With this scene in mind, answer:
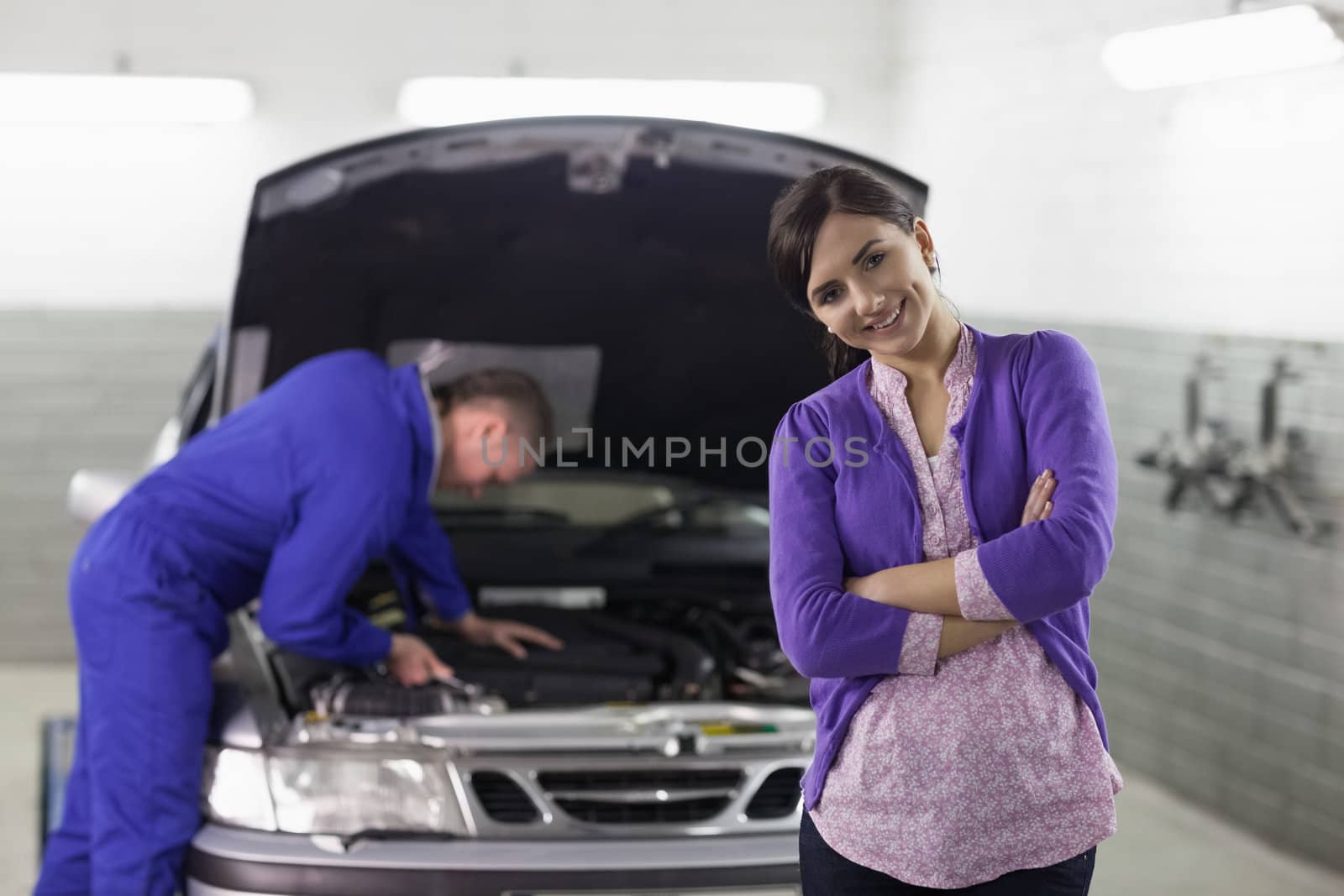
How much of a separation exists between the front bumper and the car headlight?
34 millimetres

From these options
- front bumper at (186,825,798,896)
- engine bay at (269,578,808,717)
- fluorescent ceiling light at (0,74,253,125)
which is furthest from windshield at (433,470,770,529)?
fluorescent ceiling light at (0,74,253,125)

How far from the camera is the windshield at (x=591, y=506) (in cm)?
221

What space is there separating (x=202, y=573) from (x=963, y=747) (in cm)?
151

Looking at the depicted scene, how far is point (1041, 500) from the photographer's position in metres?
0.89

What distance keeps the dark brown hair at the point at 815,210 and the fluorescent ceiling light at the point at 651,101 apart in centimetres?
430

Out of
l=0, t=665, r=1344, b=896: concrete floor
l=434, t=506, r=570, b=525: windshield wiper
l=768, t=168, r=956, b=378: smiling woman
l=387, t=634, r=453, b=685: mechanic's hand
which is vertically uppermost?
l=768, t=168, r=956, b=378: smiling woman

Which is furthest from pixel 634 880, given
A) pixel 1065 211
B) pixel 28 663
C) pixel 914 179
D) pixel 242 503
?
pixel 28 663

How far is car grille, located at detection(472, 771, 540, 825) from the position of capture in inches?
76.7

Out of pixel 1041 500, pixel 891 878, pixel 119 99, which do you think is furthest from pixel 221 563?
pixel 119 99

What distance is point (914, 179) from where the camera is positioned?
1.10 meters

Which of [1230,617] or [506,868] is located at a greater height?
[506,868]

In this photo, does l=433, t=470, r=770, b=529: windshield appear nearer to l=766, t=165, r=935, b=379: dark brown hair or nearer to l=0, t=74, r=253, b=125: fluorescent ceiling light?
l=766, t=165, r=935, b=379: dark brown hair

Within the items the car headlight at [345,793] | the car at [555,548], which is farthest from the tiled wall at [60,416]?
the car headlight at [345,793]

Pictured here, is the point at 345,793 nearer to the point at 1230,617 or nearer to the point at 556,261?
the point at 556,261
